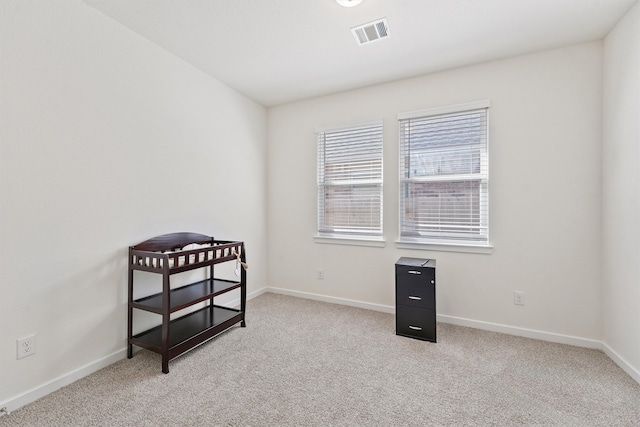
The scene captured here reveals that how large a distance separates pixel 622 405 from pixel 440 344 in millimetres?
1066

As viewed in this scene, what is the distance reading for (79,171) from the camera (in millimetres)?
1956

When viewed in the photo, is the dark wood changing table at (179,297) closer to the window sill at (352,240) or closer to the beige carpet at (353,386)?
the beige carpet at (353,386)

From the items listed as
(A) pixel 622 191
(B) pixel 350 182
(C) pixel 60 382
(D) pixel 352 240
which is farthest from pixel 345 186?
(C) pixel 60 382

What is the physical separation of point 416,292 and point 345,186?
4.78 ft

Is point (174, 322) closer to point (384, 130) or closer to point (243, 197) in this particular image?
point (243, 197)

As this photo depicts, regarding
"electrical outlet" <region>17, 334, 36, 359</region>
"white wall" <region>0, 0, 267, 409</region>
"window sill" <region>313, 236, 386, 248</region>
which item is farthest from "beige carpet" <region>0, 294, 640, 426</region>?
"window sill" <region>313, 236, 386, 248</region>

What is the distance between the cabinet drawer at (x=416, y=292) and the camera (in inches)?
99.5

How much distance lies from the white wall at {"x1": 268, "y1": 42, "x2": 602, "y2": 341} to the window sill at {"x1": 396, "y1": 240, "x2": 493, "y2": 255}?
5 cm

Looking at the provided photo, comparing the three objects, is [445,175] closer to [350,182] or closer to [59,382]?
[350,182]

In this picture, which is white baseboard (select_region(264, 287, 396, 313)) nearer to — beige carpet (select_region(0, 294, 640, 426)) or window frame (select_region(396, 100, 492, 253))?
beige carpet (select_region(0, 294, 640, 426))

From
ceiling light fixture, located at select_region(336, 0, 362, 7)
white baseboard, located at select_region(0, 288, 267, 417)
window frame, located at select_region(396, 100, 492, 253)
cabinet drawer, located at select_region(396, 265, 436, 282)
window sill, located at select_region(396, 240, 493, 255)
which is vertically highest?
ceiling light fixture, located at select_region(336, 0, 362, 7)

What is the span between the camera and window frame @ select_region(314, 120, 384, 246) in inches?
127

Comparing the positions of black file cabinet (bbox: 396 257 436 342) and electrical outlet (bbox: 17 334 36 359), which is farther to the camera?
black file cabinet (bbox: 396 257 436 342)

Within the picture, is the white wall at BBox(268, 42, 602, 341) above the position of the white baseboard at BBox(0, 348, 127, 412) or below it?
above
